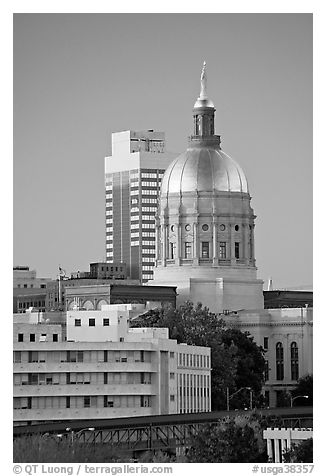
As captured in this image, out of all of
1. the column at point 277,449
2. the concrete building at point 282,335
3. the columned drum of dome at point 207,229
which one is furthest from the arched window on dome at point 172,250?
the column at point 277,449

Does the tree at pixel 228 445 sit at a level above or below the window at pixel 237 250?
below

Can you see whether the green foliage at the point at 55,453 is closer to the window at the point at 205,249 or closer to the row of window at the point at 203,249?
the row of window at the point at 203,249

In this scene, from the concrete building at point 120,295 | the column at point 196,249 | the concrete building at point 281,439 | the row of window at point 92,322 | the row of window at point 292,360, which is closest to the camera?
the concrete building at point 281,439

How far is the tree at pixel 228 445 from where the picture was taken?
6012 cm

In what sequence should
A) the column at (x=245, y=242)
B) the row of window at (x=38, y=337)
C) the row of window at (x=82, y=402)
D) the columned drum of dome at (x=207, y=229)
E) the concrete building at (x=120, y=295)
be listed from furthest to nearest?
the column at (x=245, y=242)
the columned drum of dome at (x=207, y=229)
the concrete building at (x=120, y=295)
the row of window at (x=38, y=337)
the row of window at (x=82, y=402)

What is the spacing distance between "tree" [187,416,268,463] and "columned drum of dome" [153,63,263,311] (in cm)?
10907

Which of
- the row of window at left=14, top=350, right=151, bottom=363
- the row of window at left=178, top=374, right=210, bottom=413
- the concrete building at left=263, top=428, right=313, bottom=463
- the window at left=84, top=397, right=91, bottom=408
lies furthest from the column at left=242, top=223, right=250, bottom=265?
the concrete building at left=263, top=428, right=313, bottom=463

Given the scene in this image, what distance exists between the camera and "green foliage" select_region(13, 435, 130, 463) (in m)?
47.0

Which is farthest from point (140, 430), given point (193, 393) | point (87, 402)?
point (193, 393)

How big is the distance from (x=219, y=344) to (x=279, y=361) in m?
26.1

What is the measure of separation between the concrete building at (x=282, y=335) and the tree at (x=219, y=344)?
9.58 m

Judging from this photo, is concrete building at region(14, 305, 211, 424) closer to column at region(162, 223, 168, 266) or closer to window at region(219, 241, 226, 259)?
column at region(162, 223, 168, 266)

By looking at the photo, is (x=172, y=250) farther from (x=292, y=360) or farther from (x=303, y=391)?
(x=303, y=391)
